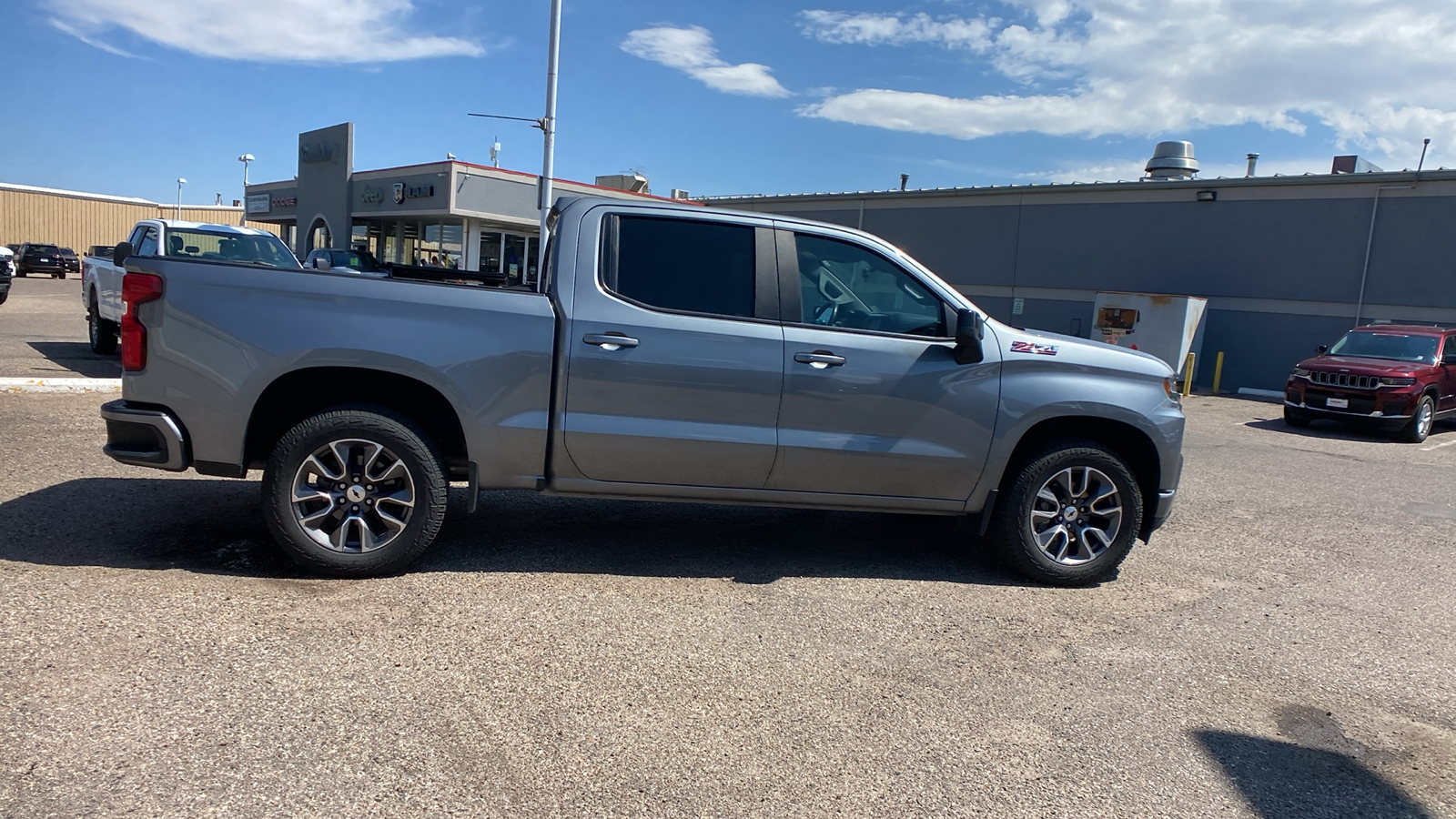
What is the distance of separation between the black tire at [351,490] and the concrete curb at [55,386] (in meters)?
6.42

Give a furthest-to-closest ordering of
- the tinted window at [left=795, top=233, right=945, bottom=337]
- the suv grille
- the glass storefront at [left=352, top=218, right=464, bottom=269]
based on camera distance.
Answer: the glass storefront at [left=352, top=218, right=464, bottom=269] → the suv grille → the tinted window at [left=795, top=233, right=945, bottom=337]

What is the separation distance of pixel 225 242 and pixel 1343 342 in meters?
16.8

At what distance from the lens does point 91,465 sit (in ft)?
22.1

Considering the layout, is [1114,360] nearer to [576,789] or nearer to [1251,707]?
[1251,707]

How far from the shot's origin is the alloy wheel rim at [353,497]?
462cm

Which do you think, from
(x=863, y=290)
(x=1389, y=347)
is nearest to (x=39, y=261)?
(x=863, y=290)

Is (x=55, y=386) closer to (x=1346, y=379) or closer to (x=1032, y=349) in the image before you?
(x=1032, y=349)

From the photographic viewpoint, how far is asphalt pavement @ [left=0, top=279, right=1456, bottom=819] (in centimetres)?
303

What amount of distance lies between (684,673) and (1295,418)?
46.3 ft

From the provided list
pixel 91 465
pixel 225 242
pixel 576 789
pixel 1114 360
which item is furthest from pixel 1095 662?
pixel 225 242

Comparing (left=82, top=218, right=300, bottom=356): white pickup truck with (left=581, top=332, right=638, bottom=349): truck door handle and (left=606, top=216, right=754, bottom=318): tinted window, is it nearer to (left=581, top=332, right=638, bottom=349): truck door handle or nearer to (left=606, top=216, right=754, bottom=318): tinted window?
(left=606, top=216, right=754, bottom=318): tinted window

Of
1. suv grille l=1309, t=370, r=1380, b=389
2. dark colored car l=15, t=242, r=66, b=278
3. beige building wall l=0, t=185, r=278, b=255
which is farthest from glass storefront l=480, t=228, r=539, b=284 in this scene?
beige building wall l=0, t=185, r=278, b=255

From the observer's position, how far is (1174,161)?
2589 centimetres

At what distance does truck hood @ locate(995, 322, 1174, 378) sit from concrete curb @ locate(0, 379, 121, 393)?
8.79 m
